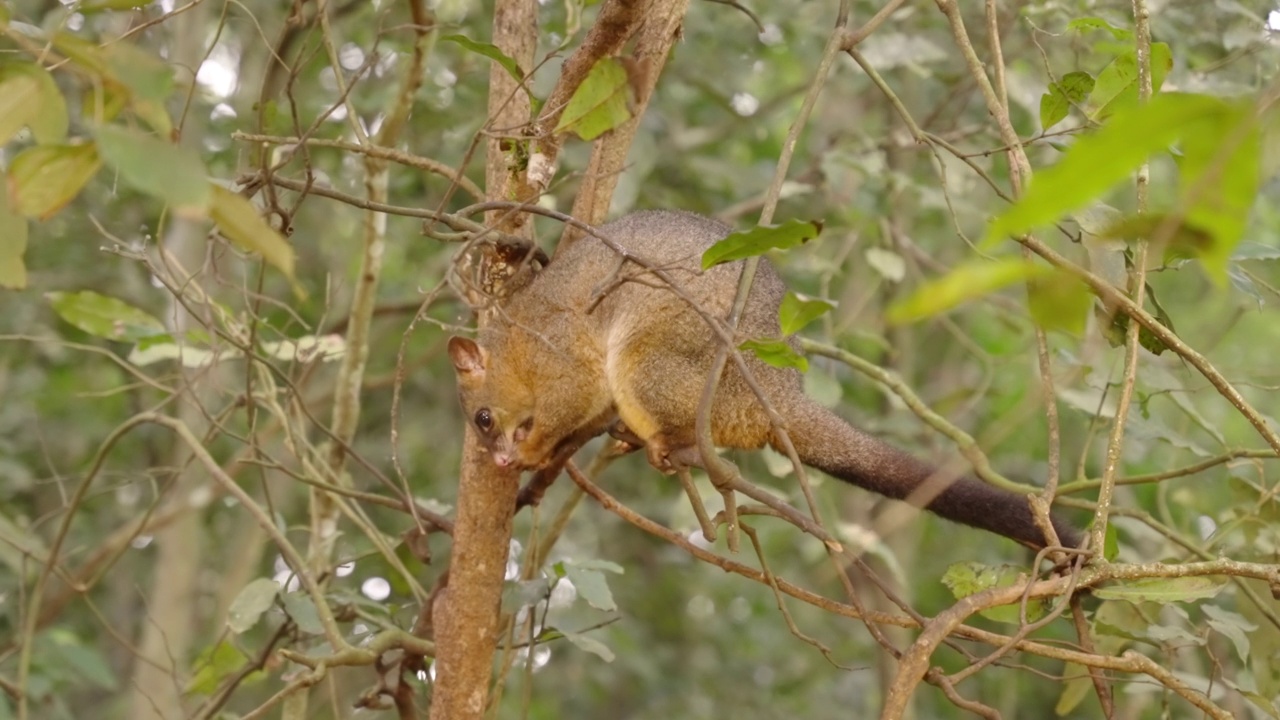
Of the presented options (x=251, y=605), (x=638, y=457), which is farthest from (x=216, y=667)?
(x=638, y=457)

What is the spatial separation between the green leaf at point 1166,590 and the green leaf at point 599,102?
1.21 m

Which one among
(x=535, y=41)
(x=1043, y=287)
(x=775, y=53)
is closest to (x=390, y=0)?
(x=535, y=41)

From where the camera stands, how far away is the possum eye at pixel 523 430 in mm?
3143

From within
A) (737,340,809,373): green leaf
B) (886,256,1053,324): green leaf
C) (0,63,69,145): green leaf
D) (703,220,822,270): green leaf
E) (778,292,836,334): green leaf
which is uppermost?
(886,256,1053,324): green leaf

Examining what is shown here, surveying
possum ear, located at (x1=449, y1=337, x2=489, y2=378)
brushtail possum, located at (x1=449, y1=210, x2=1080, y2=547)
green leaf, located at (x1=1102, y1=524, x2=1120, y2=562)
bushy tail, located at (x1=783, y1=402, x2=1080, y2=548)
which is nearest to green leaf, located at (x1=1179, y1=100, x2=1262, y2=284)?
bushy tail, located at (x1=783, y1=402, x2=1080, y2=548)

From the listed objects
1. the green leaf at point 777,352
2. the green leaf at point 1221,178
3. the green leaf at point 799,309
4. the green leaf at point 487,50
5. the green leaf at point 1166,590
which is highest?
the green leaf at point 1221,178

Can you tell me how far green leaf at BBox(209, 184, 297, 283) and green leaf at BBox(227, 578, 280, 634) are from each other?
75.7 inches

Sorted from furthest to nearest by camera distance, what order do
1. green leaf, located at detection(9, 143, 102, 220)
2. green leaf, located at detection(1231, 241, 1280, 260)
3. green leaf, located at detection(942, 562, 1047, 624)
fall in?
green leaf, located at detection(1231, 241, 1280, 260)
green leaf, located at detection(942, 562, 1047, 624)
green leaf, located at detection(9, 143, 102, 220)

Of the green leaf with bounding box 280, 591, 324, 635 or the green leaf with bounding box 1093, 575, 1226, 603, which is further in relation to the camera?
the green leaf with bounding box 280, 591, 324, 635

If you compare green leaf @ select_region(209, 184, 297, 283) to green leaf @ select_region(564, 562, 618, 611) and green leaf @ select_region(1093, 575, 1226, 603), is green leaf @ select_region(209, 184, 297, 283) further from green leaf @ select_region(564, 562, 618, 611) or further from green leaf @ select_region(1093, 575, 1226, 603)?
green leaf @ select_region(564, 562, 618, 611)

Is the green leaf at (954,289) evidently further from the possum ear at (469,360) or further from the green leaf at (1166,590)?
the possum ear at (469,360)

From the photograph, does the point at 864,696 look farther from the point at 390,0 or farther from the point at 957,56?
the point at 390,0

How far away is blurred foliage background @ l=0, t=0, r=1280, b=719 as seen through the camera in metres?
3.35

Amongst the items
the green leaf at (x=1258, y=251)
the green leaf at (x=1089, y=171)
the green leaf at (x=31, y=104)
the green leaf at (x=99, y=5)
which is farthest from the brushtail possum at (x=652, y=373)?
the green leaf at (x=1089, y=171)
